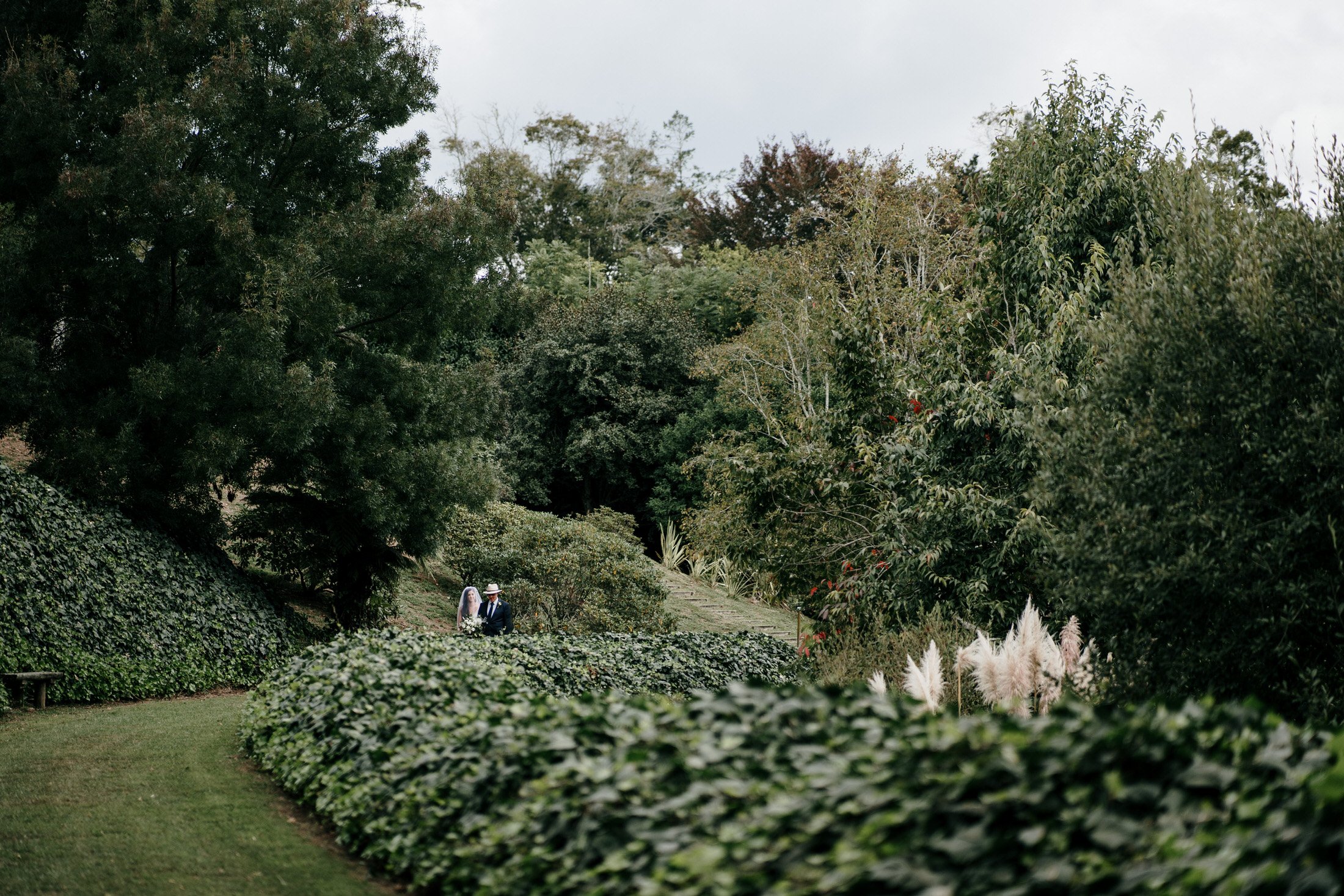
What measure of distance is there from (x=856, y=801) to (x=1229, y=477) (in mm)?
4312

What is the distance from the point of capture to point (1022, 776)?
314 centimetres

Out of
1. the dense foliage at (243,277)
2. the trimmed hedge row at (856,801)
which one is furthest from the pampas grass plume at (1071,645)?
the dense foliage at (243,277)

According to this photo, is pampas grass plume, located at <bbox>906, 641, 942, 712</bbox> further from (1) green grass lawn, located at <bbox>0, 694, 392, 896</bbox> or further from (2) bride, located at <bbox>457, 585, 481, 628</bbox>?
(2) bride, located at <bbox>457, 585, 481, 628</bbox>

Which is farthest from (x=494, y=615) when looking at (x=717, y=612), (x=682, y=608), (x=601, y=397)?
(x=601, y=397)

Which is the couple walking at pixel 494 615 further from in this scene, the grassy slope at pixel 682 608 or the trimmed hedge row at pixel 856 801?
the trimmed hedge row at pixel 856 801

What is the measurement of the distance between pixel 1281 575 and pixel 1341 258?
2002 millimetres

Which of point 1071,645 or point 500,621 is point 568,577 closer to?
point 500,621

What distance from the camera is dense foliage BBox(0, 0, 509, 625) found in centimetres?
1434

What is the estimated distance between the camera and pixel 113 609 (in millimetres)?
13125

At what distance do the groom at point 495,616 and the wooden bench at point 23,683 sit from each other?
547 centimetres

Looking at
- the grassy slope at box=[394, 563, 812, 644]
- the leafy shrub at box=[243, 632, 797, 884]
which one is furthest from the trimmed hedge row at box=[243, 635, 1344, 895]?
the grassy slope at box=[394, 563, 812, 644]

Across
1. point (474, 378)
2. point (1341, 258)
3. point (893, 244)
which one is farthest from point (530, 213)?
point (1341, 258)

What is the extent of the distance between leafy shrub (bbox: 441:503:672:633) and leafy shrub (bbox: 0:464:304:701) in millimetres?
5220

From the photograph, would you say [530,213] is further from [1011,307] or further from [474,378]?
[1011,307]
